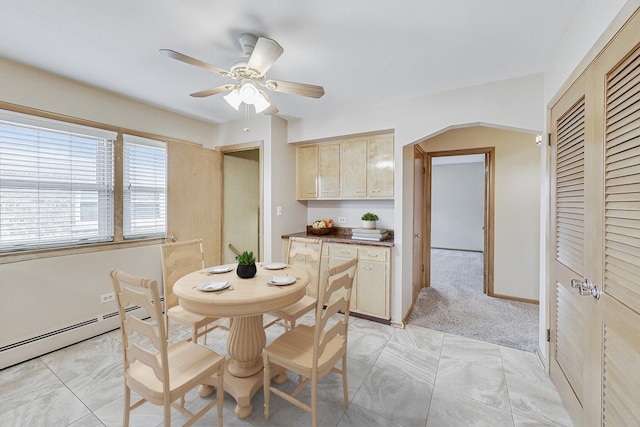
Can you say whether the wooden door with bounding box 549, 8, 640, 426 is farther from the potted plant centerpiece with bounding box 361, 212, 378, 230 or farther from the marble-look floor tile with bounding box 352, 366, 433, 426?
the potted plant centerpiece with bounding box 361, 212, 378, 230

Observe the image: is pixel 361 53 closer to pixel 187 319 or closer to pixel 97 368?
pixel 187 319

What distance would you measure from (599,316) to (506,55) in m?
1.85

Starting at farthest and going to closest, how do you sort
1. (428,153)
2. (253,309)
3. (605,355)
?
(428,153), (253,309), (605,355)

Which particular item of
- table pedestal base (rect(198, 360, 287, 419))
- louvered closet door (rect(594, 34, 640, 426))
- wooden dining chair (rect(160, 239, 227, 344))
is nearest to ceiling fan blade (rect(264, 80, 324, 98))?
louvered closet door (rect(594, 34, 640, 426))

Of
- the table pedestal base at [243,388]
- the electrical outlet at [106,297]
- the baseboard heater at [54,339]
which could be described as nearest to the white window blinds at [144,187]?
the electrical outlet at [106,297]

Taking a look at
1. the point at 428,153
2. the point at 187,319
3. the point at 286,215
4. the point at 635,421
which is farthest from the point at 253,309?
the point at 428,153

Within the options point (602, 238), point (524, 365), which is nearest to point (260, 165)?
point (602, 238)

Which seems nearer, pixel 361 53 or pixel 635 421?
pixel 635 421

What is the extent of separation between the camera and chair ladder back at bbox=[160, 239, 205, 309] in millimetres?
2278

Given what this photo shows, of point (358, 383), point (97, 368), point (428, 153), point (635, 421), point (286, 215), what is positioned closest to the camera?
→ point (635, 421)

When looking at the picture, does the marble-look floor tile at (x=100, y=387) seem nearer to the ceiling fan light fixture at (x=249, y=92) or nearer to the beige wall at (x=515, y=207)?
the ceiling fan light fixture at (x=249, y=92)

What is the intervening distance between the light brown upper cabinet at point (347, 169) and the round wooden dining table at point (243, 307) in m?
1.62

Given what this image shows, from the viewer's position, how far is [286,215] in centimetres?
368

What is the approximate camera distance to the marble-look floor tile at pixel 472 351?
7.44 feet
